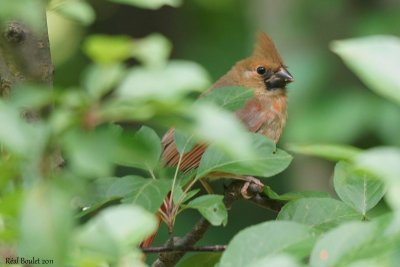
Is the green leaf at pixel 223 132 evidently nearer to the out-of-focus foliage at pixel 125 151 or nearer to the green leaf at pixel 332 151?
the out-of-focus foliage at pixel 125 151

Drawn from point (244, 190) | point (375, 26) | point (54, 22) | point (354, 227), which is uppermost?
point (354, 227)

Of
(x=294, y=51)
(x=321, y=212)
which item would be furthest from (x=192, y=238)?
(x=294, y=51)

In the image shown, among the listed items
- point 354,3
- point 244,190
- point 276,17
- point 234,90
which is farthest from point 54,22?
point 234,90

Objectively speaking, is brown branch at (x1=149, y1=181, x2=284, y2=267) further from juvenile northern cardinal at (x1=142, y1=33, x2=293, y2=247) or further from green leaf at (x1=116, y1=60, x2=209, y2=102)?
juvenile northern cardinal at (x1=142, y1=33, x2=293, y2=247)

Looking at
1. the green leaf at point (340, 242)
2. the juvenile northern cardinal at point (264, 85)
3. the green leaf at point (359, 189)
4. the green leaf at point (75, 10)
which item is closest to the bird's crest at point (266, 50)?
the juvenile northern cardinal at point (264, 85)

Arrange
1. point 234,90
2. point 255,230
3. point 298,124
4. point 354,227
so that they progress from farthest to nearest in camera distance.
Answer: point 298,124 < point 234,90 < point 255,230 < point 354,227

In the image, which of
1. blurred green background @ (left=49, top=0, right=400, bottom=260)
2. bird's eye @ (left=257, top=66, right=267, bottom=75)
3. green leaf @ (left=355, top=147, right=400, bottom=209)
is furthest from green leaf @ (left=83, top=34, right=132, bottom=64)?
blurred green background @ (left=49, top=0, right=400, bottom=260)

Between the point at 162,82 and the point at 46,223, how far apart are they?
0.54ft

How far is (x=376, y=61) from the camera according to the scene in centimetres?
92

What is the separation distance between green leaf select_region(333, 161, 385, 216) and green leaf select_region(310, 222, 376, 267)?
615 millimetres

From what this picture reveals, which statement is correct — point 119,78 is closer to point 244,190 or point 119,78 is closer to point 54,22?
point 244,190

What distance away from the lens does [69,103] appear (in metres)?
0.92

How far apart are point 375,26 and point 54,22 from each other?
2162 mm

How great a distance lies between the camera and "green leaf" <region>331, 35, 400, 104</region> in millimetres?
916
